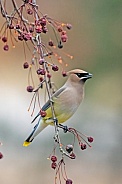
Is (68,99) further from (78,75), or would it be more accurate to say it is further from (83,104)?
(83,104)

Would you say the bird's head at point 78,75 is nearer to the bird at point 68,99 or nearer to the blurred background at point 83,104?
the bird at point 68,99

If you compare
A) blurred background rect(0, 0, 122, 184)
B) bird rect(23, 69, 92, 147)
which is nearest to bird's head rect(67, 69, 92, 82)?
bird rect(23, 69, 92, 147)

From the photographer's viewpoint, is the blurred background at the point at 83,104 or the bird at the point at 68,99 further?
the blurred background at the point at 83,104

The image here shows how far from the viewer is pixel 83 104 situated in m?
5.40

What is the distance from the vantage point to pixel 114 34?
20.1 ft

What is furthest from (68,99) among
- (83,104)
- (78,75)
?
(83,104)

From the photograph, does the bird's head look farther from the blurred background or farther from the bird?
the blurred background

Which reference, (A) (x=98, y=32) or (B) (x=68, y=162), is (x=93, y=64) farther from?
(B) (x=68, y=162)

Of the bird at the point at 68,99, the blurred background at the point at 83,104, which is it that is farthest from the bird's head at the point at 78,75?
the blurred background at the point at 83,104

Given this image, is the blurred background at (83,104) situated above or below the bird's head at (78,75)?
above

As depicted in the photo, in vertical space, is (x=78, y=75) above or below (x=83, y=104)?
below

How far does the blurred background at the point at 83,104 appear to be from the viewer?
Answer: 173 inches

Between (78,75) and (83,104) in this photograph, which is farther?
(83,104)

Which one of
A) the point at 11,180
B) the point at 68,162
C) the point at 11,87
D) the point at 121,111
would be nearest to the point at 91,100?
the point at 121,111
